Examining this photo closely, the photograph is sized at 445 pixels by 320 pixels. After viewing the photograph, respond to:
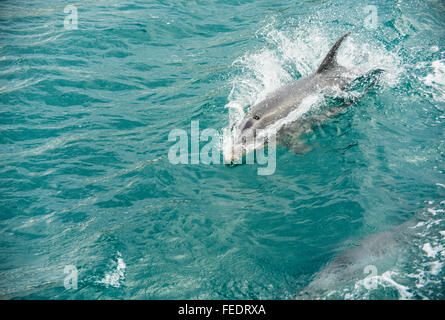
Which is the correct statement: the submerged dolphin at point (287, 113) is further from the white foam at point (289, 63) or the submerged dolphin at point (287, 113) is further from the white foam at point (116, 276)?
the white foam at point (116, 276)

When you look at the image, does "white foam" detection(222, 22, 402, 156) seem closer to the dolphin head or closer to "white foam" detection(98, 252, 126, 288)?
the dolphin head

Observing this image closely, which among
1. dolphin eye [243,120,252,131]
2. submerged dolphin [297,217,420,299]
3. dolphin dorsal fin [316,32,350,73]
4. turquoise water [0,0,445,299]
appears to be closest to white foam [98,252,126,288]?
turquoise water [0,0,445,299]

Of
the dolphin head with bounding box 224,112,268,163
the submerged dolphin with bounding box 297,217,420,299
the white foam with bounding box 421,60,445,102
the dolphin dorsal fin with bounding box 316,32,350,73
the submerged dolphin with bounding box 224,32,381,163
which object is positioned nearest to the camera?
the submerged dolphin with bounding box 297,217,420,299

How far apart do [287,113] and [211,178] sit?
2.10 metres

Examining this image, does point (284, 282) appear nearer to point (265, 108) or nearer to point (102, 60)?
point (265, 108)

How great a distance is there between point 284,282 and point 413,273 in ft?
5.53

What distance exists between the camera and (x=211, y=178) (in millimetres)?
6809

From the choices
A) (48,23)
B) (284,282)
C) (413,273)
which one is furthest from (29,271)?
(48,23)

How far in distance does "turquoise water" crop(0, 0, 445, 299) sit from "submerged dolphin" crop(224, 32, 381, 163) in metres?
0.29

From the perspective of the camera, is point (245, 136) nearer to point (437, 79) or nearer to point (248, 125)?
point (248, 125)

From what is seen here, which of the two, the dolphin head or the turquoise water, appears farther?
the dolphin head

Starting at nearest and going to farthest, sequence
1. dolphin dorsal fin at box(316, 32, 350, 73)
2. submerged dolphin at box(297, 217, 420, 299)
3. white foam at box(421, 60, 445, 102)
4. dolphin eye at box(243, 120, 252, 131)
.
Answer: submerged dolphin at box(297, 217, 420, 299) → dolphin eye at box(243, 120, 252, 131) → dolphin dorsal fin at box(316, 32, 350, 73) → white foam at box(421, 60, 445, 102)

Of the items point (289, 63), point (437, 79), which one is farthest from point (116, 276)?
Result: point (437, 79)

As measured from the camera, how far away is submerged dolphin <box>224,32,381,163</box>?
23.5 ft
